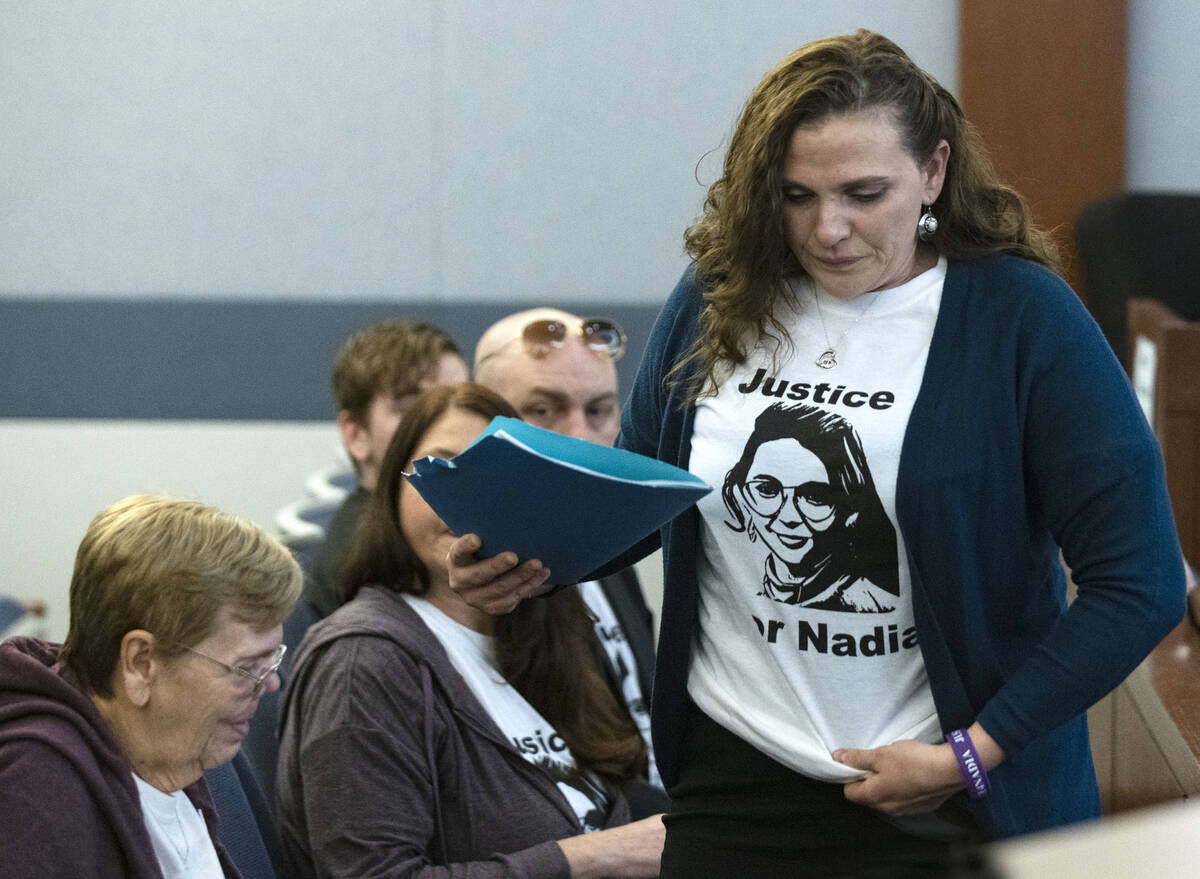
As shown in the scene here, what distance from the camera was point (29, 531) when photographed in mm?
4500

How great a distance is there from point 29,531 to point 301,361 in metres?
1.07

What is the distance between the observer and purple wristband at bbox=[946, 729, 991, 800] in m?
1.21

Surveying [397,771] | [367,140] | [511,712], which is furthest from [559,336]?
[367,140]

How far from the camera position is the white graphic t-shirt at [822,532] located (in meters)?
1.25

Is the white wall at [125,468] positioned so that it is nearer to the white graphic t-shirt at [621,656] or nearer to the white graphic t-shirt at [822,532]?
the white graphic t-shirt at [621,656]

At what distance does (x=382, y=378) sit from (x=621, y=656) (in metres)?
0.79

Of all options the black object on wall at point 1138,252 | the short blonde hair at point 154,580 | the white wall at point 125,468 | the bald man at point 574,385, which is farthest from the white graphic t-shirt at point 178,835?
the black object on wall at point 1138,252

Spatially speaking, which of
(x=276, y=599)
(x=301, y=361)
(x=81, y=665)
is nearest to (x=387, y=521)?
(x=276, y=599)

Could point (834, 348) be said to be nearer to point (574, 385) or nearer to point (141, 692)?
point (141, 692)

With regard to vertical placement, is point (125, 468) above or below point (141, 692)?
below

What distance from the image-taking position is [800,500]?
1.26 meters

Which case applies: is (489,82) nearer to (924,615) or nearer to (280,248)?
(280,248)

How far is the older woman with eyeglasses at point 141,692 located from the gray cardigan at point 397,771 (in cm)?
16

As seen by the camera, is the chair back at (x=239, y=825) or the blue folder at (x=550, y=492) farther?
the chair back at (x=239, y=825)
